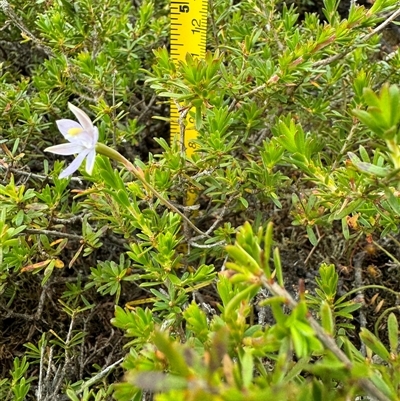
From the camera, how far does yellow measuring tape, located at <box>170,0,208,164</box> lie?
2.08 metres

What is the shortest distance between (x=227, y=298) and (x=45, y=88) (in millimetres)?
1339

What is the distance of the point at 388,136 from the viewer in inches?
37.0

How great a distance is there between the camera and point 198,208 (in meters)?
1.76

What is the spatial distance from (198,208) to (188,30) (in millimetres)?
794

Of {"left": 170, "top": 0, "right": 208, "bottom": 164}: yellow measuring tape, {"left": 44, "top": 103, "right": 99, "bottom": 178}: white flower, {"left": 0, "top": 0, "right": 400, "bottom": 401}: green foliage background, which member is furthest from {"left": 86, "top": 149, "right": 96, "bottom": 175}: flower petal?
{"left": 170, "top": 0, "right": 208, "bottom": 164}: yellow measuring tape

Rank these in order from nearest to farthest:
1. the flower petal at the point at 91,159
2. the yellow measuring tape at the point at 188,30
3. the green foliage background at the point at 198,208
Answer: the green foliage background at the point at 198,208 < the flower petal at the point at 91,159 < the yellow measuring tape at the point at 188,30

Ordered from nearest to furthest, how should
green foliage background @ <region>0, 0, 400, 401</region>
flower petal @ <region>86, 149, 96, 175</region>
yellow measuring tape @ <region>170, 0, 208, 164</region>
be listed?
green foliage background @ <region>0, 0, 400, 401</region>, flower petal @ <region>86, 149, 96, 175</region>, yellow measuring tape @ <region>170, 0, 208, 164</region>

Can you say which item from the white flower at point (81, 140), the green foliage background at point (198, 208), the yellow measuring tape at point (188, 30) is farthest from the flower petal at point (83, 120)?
the yellow measuring tape at point (188, 30)

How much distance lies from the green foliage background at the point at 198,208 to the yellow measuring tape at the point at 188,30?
0.39ft

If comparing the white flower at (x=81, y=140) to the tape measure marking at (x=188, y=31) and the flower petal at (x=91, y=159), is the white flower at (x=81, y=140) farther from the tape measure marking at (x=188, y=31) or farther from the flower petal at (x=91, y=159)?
the tape measure marking at (x=188, y=31)

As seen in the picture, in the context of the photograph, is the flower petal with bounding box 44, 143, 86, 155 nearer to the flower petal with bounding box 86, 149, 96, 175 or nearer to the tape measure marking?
the flower petal with bounding box 86, 149, 96, 175

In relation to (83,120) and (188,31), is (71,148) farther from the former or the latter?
(188,31)

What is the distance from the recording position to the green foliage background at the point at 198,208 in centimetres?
94

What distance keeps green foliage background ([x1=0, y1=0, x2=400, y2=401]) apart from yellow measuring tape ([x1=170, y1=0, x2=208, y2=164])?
117 mm
